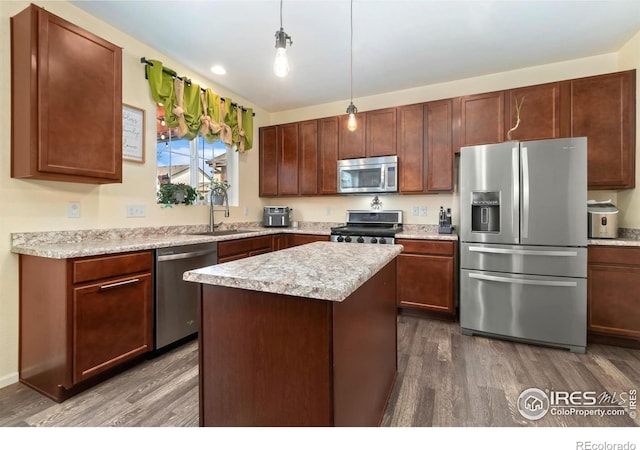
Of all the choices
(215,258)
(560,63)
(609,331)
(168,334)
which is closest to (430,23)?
(560,63)

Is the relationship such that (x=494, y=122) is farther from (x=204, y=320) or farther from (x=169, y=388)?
(x=169, y=388)

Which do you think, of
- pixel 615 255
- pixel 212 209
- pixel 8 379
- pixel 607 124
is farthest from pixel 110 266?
pixel 607 124

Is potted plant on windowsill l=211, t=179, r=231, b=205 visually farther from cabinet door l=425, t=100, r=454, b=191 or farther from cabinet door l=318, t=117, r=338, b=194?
cabinet door l=425, t=100, r=454, b=191

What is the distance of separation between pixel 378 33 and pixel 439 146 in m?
1.35

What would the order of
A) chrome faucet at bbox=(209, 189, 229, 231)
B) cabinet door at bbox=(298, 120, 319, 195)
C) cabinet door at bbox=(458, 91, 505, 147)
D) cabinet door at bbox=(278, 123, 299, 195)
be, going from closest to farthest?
cabinet door at bbox=(458, 91, 505, 147) → chrome faucet at bbox=(209, 189, 229, 231) → cabinet door at bbox=(298, 120, 319, 195) → cabinet door at bbox=(278, 123, 299, 195)

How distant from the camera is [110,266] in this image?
1.95 m

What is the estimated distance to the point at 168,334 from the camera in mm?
2369

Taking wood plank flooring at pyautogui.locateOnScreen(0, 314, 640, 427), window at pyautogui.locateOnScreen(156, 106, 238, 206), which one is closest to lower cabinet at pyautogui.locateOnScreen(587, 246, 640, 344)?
wood plank flooring at pyautogui.locateOnScreen(0, 314, 640, 427)

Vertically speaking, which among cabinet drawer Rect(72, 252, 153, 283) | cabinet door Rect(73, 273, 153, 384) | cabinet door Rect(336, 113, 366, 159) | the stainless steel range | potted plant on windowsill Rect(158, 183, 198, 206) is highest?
cabinet door Rect(336, 113, 366, 159)

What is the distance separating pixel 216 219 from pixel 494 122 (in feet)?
10.7

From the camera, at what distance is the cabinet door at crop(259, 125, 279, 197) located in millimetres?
4277

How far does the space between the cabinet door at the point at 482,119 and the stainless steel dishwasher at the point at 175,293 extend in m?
2.87

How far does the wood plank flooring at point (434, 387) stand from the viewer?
1618 mm

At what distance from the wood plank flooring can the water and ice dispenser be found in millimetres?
1026
